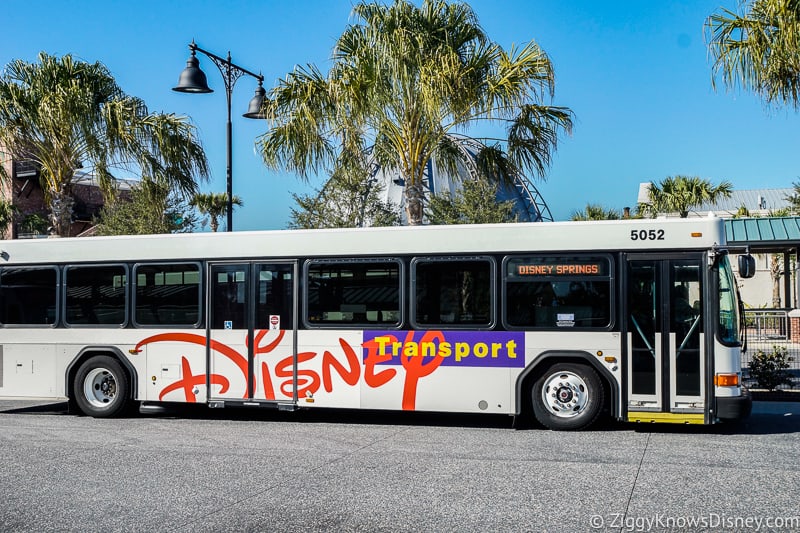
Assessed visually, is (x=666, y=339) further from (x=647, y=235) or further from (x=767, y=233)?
(x=767, y=233)

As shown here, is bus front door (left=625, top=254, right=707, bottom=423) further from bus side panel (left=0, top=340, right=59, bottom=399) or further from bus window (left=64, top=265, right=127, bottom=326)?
bus side panel (left=0, top=340, right=59, bottom=399)

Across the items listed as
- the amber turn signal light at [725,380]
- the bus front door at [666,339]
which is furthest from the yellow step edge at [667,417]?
the amber turn signal light at [725,380]

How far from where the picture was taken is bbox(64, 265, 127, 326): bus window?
13.1m

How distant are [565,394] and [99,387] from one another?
281 inches

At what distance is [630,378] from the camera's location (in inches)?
425

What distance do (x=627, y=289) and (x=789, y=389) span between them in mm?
6068

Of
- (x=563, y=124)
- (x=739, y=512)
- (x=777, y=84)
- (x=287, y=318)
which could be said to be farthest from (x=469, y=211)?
(x=739, y=512)

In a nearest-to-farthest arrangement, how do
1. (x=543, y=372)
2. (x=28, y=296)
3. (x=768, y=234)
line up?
(x=543, y=372), (x=28, y=296), (x=768, y=234)

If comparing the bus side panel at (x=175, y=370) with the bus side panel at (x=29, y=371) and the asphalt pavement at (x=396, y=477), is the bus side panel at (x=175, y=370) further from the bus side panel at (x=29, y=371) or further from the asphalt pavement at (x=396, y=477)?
the bus side panel at (x=29, y=371)

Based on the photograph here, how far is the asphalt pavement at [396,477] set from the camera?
659 centimetres

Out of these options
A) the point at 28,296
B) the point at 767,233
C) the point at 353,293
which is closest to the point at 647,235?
the point at 353,293

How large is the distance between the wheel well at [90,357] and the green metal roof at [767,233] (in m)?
15.2

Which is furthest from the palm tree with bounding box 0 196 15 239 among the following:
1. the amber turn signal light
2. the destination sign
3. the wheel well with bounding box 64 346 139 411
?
the amber turn signal light

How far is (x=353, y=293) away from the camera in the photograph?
12070 mm
